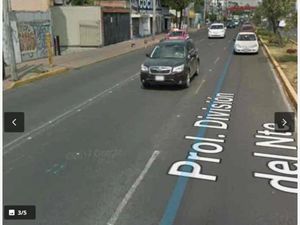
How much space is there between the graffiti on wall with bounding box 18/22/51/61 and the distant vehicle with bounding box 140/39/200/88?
11809mm

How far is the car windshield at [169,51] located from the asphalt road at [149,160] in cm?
212

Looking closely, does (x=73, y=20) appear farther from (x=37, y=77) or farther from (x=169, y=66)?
(x=169, y=66)

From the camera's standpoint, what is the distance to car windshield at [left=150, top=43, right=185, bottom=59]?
15055mm

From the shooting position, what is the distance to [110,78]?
1767cm

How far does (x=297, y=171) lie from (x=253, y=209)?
1.67m

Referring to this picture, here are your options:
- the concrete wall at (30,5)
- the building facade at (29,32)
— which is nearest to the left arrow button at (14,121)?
the building facade at (29,32)

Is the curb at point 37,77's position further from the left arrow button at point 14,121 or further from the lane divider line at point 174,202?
the lane divider line at point 174,202

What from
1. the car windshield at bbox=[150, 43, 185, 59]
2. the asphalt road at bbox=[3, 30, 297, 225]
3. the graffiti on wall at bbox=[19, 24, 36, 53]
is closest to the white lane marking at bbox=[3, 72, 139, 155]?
the asphalt road at bbox=[3, 30, 297, 225]

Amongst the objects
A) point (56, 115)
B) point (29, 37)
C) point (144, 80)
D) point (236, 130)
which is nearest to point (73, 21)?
point (29, 37)

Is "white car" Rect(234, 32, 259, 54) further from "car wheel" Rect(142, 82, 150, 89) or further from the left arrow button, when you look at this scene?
the left arrow button

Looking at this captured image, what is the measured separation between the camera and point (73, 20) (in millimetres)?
36312

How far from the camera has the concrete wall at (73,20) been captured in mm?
36000

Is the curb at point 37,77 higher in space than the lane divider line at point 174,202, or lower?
lower

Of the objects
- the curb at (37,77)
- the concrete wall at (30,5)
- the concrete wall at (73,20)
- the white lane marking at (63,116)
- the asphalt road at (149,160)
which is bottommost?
the curb at (37,77)
